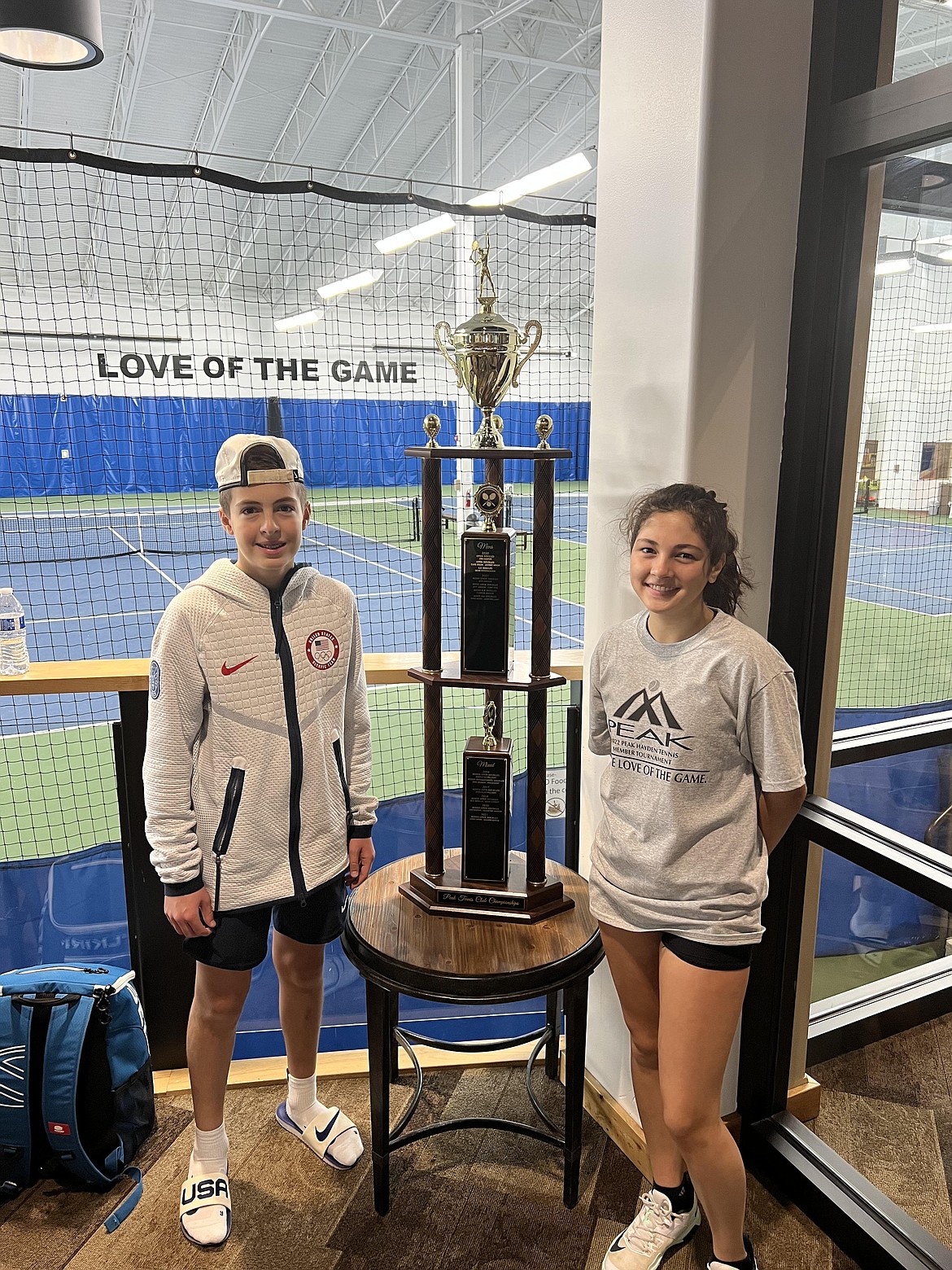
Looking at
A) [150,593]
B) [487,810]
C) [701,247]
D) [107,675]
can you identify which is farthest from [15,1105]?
[150,593]

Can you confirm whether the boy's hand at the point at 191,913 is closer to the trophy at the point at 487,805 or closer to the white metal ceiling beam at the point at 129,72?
the trophy at the point at 487,805

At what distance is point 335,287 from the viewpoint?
4.03m

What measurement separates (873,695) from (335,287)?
10.2 ft

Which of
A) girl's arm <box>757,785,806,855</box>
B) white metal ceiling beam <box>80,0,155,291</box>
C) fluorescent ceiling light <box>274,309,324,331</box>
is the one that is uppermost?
white metal ceiling beam <box>80,0,155,291</box>

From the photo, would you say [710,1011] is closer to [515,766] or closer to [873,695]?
[873,695]

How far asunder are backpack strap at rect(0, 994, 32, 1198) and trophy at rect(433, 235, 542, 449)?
161cm

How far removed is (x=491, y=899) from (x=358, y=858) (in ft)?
0.98

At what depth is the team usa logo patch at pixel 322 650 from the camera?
A: 1769 mm

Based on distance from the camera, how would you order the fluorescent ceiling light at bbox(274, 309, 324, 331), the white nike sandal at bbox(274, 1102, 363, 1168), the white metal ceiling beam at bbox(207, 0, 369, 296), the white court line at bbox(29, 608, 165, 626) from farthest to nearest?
1. the white metal ceiling beam at bbox(207, 0, 369, 296)
2. the white court line at bbox(29, 608, 165, 626)
3. the fluorescent ceiling light at bbox(274, 309, 324, 331)
4. the white nike sandal at bbox(274, 1102, 363, 1168)

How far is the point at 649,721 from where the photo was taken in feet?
5.00

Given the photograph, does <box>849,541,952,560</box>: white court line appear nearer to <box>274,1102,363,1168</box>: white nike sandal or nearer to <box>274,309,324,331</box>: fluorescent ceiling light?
<box>274,1102,363,1168</box>: white nike sandal

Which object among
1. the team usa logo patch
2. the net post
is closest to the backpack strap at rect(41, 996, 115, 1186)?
the net post

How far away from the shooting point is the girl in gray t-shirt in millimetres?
1452

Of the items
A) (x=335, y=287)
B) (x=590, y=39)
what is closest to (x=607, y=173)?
(x=335, y=287)
